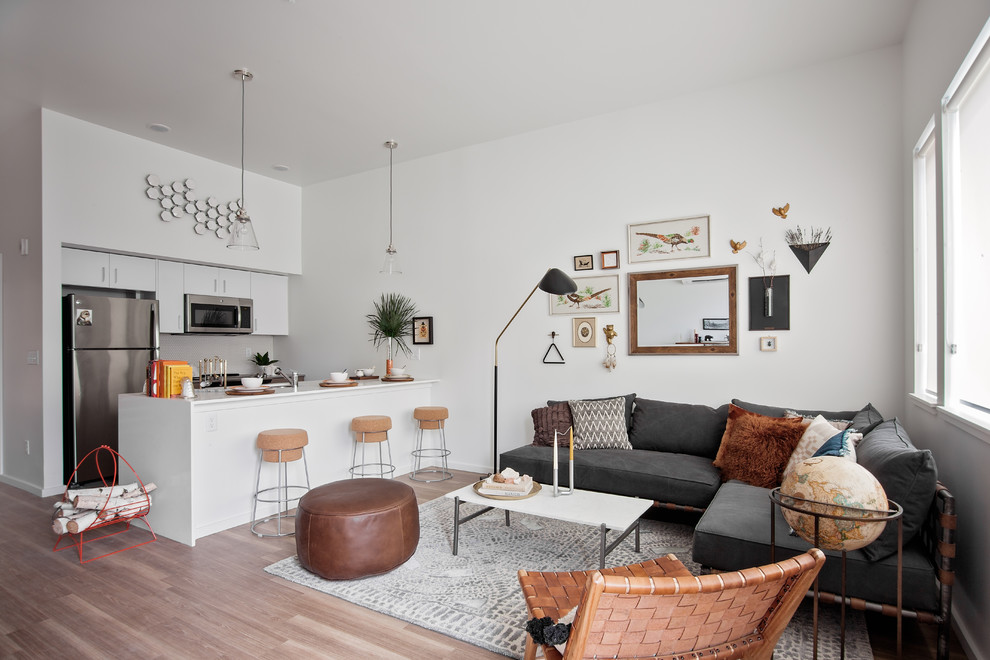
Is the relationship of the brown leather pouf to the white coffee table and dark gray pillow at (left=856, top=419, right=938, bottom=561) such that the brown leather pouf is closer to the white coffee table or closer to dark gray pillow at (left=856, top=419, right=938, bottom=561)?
the white coffee table

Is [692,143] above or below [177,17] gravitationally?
below

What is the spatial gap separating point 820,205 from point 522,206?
2477mm

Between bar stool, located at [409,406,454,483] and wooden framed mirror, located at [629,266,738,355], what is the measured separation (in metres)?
1.96

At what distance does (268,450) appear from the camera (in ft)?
12.2

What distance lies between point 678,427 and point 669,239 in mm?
1530

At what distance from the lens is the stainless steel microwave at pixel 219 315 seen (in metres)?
5.65

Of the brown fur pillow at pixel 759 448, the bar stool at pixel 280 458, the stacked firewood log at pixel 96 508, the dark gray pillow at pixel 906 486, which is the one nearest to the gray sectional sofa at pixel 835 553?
the dark gray pillow at pixel 906 486

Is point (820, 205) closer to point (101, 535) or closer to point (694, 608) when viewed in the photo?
point (694, 608)

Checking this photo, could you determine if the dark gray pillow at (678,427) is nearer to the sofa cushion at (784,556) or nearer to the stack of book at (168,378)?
the sofa cushion at (784,556)

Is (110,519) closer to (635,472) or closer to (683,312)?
(635,472)

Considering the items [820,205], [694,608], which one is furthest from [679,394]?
[694,608]

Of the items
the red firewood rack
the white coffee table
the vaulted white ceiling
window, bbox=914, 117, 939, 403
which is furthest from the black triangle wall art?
the red firewood rack

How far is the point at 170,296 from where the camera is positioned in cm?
550

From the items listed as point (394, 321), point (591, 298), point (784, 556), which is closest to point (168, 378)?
point (394, 321)
